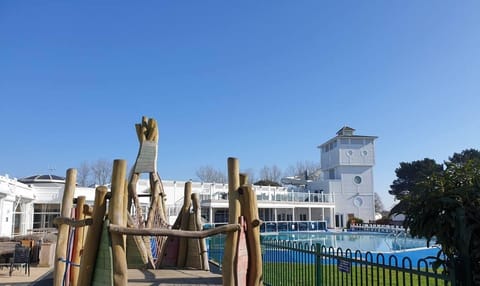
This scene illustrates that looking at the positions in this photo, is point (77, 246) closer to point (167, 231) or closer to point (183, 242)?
point (167, 231)

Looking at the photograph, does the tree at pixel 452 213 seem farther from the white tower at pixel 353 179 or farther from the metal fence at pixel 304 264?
the white tower at pixel 353 179

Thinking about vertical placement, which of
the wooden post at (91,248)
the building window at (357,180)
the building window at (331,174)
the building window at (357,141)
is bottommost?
the wooden post at (91,248)

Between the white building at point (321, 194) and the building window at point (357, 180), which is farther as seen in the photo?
the building window at point (357, 180)

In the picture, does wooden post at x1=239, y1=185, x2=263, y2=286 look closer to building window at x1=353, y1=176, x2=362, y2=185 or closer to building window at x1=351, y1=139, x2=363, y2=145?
building window at x1=353, y1=176, x2=362, y2=185

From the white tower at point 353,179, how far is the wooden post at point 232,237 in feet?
138

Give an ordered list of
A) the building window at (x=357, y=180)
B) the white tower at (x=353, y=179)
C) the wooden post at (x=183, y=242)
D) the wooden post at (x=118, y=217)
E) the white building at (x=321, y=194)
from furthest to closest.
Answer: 1. the building window at (x=357, y=180)
2. the white tower at (x=353, y=179)
3. the white building at (x=321, y=194)
4. the wooden post at (x=183, y=242)
5. the wooden post at (x=118, y=217)

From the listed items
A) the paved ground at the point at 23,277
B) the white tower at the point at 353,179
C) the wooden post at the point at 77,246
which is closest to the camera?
the wooden post at the point at 77,246

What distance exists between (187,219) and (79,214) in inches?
175

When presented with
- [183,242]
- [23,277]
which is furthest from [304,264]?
[23,277]

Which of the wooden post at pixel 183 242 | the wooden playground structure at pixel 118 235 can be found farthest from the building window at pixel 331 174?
the wooden playground structure at pixel 118 235

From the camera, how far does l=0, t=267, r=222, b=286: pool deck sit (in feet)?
26.3

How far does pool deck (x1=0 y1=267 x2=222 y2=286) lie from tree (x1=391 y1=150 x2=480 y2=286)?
17.7 feet

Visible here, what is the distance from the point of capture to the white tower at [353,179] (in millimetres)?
44906

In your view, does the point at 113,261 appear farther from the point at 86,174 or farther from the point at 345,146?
the point at 86,174
